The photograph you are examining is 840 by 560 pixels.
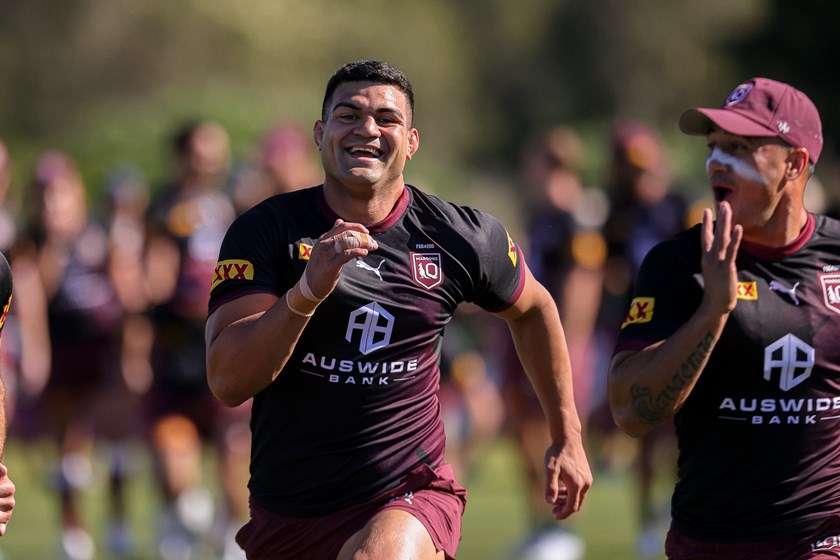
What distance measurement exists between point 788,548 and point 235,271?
7.17 ft

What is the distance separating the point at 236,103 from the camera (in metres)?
29.8

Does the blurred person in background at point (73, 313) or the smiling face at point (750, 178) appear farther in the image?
the blurred person in background at point (73, 313)

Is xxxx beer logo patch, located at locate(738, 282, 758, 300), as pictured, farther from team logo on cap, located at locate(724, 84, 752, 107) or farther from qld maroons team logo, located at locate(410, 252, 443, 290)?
qld maroons team logo, located at locate(410, 252, 443, 290)

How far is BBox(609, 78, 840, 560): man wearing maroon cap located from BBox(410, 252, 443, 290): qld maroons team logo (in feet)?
2.41

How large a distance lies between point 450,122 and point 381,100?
51842mm

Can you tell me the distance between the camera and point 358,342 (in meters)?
5.89

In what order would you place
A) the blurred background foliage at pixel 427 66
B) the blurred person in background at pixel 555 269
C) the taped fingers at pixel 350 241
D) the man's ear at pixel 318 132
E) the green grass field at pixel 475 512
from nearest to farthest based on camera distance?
the taped fingers at pixel 350 241, the man's ear at pixel 318 132, the blurred person in background at pixel 555 269, the green grass field at pixel 475 512, the blurred background foliage at pixel 427 66

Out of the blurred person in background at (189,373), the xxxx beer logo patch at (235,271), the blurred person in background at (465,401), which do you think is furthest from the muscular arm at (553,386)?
the blurred person in background at (465,401)

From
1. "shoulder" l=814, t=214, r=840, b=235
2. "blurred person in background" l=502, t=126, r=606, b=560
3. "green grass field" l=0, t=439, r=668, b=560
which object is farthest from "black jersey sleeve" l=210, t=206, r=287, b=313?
"blurred person in background" l=502, t=126, r=606, b=560

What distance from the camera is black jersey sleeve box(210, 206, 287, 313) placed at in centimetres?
573

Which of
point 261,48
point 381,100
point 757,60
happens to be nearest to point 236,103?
point 757,60

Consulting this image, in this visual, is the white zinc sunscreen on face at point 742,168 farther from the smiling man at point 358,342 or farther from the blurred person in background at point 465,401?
the blurred person in background at point 465,401

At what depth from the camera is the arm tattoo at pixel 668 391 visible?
17.8 feet

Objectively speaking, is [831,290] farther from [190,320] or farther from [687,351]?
[190,320]
